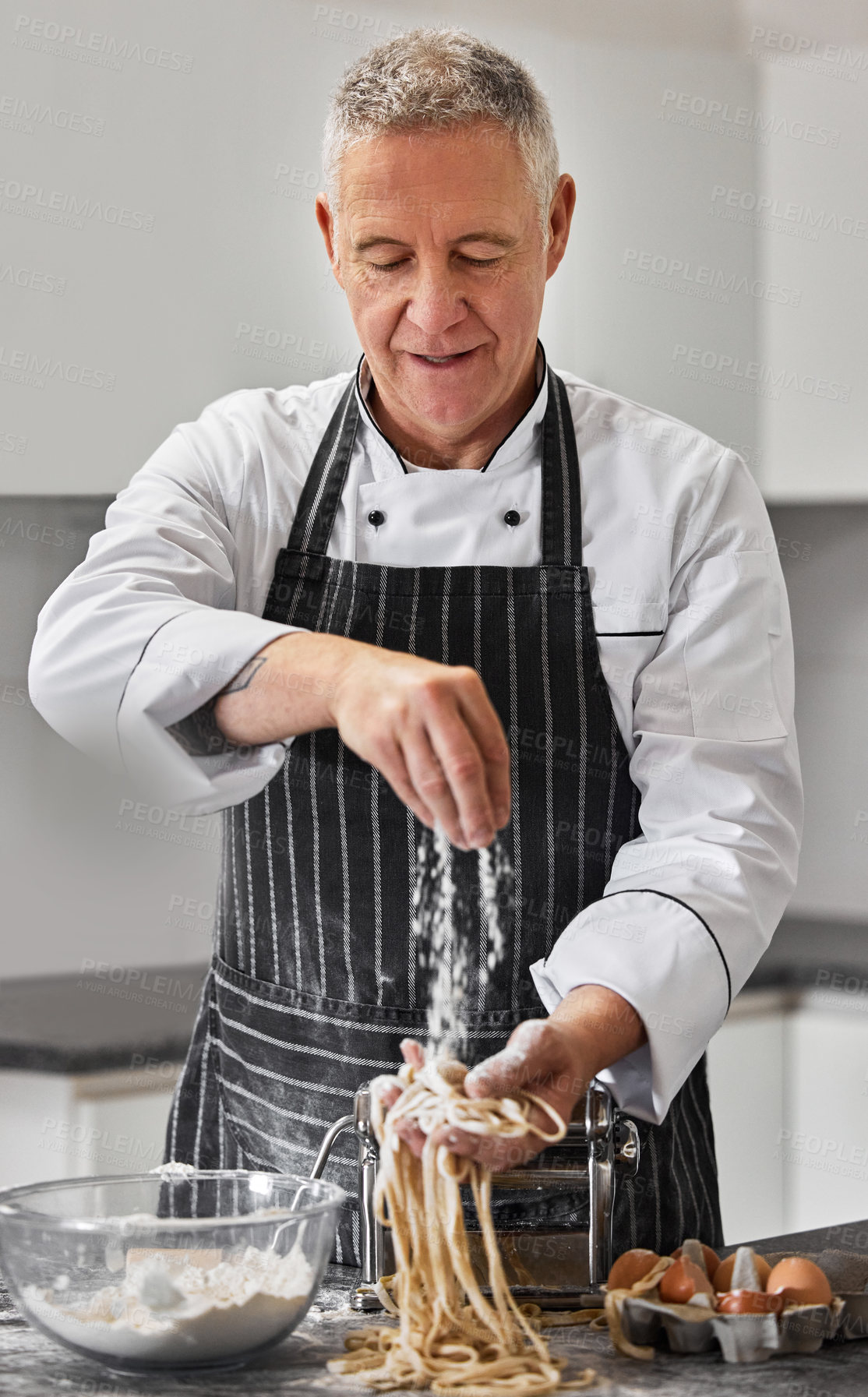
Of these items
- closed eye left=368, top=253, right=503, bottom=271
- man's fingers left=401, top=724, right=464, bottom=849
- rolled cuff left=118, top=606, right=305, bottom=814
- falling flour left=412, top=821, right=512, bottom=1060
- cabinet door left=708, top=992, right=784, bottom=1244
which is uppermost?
closed eye left=368, top=253, right=503, bottom=271

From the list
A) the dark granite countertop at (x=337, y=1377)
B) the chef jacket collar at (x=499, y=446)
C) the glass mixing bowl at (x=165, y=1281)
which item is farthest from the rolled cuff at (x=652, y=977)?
the chef jacket collar at (x=499, y=446)

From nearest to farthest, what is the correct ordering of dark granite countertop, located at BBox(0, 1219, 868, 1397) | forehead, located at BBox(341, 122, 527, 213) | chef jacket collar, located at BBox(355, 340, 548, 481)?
dark granite countertop, located at BBox(0, 1219, 868, 1397)
forehead, located at BBox(341, 122, 527, 213)
chef jacket collar, located at BBox(355, 340, 548, 481)

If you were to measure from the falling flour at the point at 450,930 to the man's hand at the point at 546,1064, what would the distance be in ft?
0.73

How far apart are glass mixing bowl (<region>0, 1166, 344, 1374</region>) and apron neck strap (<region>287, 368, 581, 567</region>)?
771 millimetres

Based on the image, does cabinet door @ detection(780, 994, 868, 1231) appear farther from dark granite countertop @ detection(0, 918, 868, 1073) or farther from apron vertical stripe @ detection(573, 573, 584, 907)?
apron vertical stripe @ detection(573, 573, 584, 907)

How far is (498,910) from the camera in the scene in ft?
4.88

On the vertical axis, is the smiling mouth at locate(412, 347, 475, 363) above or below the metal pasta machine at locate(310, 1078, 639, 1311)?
above

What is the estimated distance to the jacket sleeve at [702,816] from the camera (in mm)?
1281

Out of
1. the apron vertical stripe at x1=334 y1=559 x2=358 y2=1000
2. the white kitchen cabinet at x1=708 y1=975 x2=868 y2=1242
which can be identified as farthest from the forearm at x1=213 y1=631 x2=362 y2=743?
the white kitchen cabinet at x1=708 y1=975 x2=868 y2=1242

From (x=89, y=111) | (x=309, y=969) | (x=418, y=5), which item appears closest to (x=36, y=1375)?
(x=309, y=969)

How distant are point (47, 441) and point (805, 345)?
4.76 ft

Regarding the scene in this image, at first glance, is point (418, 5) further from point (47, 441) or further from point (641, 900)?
point (641, 900)

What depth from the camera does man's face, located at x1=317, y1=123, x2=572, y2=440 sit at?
138 cm

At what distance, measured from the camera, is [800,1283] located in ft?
3.56
